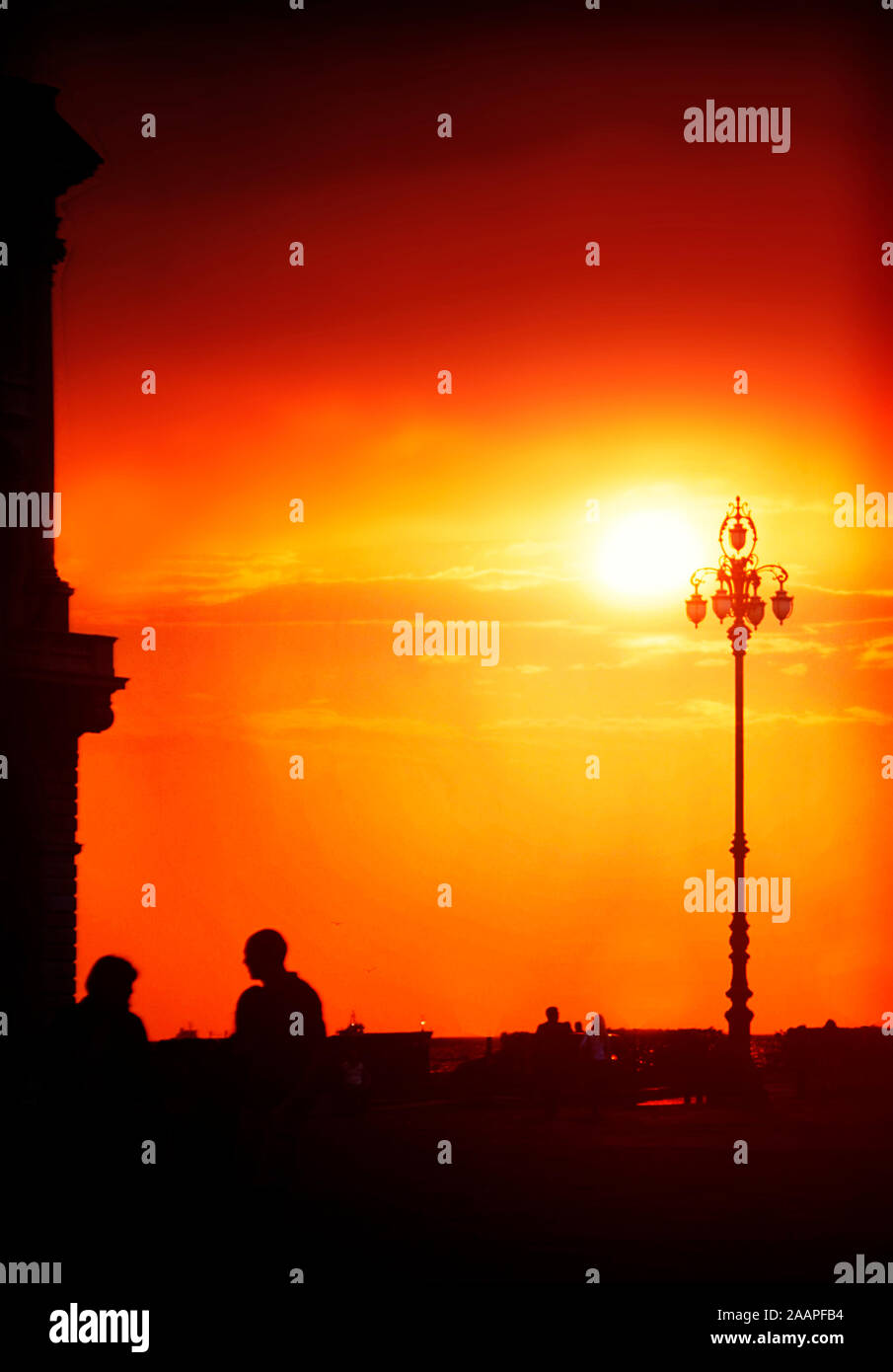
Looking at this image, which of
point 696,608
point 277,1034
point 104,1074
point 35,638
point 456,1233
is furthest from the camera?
point 35,638

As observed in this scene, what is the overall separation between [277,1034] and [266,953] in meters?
0.44

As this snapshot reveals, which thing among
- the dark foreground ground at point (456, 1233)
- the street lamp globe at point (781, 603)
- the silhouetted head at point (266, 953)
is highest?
the street lamp globe at point (781, 603)

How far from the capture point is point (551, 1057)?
105ft

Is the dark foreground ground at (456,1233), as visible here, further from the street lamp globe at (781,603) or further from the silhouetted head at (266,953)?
the street lamp globe at (781,603)

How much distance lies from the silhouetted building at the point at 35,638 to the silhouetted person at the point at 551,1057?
1117 centimetres

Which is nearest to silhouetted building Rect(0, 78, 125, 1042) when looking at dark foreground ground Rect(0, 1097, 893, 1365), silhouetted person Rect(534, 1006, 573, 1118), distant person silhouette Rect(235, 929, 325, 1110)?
silhouetted person Rect(534, 1006, 573, 1118)

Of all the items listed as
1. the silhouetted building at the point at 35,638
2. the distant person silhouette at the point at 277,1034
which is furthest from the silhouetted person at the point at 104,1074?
the silhouetted building at the point at 35,638

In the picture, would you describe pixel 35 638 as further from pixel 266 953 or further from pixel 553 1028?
pixel 266 953

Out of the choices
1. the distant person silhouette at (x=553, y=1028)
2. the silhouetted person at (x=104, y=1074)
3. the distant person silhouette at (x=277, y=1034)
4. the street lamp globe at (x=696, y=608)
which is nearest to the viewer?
the silhouetted person at (x=104, y=1074)

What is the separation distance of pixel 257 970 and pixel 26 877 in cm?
2874

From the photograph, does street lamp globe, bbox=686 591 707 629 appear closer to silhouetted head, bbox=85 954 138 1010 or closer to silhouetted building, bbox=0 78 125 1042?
silhouetted building, bbox=0 78 125 1042

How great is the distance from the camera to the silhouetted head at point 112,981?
1285 cm

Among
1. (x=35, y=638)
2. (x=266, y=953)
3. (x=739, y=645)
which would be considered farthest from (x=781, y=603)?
(x=266, y=953)
